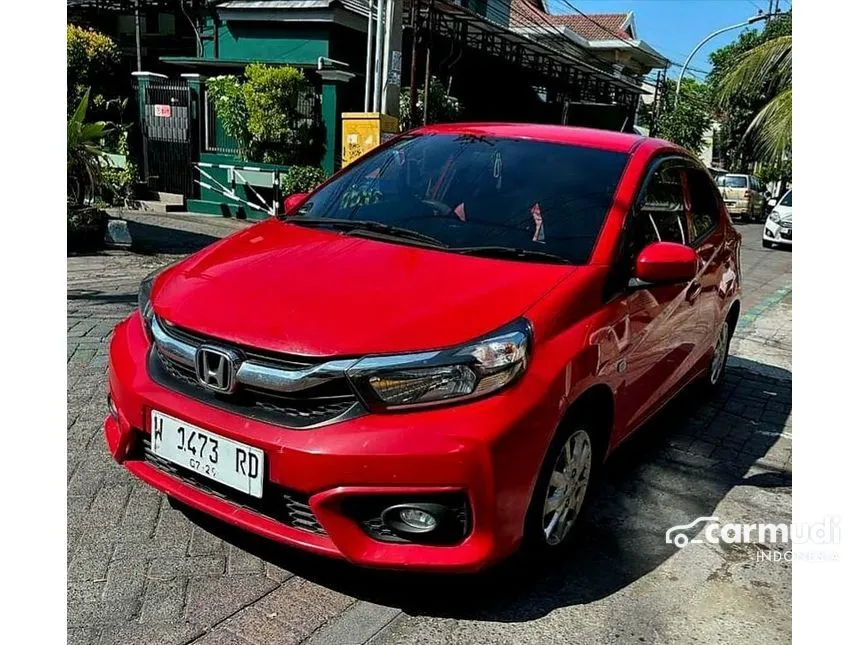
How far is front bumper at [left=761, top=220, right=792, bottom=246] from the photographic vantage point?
54.6ft

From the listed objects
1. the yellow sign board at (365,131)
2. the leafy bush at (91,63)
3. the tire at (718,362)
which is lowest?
the tire at (718,362)

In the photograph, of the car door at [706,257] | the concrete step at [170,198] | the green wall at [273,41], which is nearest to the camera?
the car door at [706,257]

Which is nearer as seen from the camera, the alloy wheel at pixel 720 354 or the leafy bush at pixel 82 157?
the alloy wheel at pixel 720 354

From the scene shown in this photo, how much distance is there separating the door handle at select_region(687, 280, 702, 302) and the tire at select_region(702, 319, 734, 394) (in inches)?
40.1

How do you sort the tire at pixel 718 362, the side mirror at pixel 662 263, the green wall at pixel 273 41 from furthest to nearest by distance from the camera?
the green wall at pixel 273 41 < the tire at pixel 718 362 < the side mirror at pixel 662 263

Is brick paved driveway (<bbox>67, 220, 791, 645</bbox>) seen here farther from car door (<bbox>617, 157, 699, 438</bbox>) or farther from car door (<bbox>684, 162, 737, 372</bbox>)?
car door (<bbox>684, 162, 737, 372</bbox>)

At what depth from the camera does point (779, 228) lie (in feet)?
54.9

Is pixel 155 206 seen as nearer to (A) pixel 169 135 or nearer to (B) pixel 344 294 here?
(A) pixel 169 135

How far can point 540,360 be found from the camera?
2514mm

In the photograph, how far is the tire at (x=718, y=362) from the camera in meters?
5.11

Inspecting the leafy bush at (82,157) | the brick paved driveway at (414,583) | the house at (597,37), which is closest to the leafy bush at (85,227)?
the leafy bush at (82,157)

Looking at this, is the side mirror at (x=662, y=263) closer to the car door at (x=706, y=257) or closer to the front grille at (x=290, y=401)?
the car door at (x=706, y=257)

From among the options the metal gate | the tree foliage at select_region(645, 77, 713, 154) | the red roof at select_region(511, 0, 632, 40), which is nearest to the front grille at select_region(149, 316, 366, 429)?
the metal gate

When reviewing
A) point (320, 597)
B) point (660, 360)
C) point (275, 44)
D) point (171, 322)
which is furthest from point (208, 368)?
point (275, 44)
